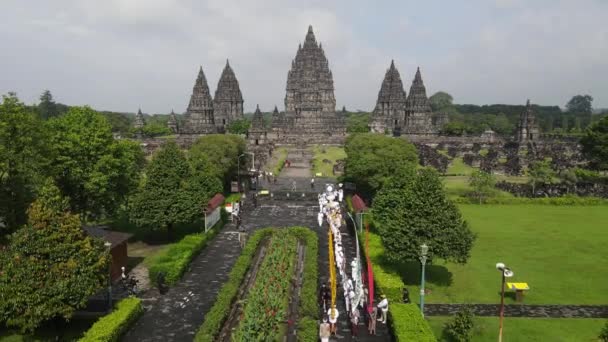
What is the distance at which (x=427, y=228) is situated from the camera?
74.5ft

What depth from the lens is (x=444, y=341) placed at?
18.2 m

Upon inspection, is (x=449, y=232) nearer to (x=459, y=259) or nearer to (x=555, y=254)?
(x=459, y=259)

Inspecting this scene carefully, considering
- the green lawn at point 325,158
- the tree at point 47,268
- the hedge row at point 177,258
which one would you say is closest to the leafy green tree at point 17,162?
the hedge row at point 177,258

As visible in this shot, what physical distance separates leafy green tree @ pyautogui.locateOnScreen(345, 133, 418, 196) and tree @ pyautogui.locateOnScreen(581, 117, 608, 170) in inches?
1426

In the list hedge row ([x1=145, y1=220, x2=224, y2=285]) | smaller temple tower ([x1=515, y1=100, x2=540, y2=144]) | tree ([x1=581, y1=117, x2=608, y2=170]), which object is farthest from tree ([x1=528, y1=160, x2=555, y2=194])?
smaller temple tower ([x1=515, y1=100, x2=540, y2=144])

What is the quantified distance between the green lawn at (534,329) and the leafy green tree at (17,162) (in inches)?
861

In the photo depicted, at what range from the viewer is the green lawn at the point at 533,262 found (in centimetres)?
2311

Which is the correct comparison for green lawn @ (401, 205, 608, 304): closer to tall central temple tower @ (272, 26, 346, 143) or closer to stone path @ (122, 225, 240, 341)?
stone path @ (122, 225, 240, 341)

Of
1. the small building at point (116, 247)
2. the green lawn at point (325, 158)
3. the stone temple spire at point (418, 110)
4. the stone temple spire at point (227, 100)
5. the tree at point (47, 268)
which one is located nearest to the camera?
the tree at point (47, 268)

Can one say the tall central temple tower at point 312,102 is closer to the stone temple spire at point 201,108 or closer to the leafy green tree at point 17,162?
the stone temple spire at point 201,108

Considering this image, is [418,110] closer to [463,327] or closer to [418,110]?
[418,110]

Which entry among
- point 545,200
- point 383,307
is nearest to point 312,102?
point 545,200

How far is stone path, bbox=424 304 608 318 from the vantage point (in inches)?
813

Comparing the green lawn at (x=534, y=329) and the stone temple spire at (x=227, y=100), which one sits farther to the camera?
the stone temple spire at (x=227, y=100)
